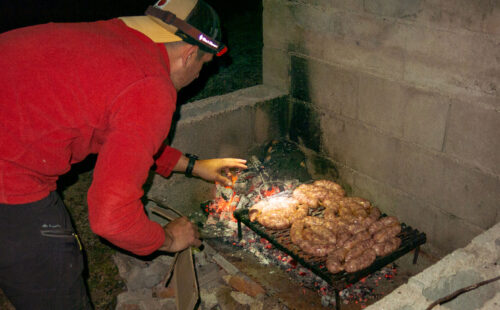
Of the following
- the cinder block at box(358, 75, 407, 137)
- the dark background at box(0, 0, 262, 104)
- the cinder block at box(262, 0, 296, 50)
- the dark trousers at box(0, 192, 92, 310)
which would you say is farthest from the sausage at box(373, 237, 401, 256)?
the dark background at box(0, 0, 262, 104)

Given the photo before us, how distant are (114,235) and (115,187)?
13.9 inches

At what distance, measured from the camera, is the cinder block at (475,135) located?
4016mm

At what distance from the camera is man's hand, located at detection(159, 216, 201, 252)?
320cm

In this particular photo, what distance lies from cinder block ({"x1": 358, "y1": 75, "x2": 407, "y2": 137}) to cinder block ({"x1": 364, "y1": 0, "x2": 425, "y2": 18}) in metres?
0.75

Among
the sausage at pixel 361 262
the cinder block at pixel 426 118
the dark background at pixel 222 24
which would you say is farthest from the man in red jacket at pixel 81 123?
the dark background at pixel 222 24

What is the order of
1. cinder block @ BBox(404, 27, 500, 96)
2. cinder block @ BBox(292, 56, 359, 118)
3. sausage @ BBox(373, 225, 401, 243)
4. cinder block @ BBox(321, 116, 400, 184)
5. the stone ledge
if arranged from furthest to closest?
cinder block @ BBox(292, 56, 359, 118) < cinder block @ BBox(321, 116, 400, 184) < sausage @ BBox(373, 225, 401, 243) < cinder block @ BBox(404, 27, 500, 96) < the stone ledge

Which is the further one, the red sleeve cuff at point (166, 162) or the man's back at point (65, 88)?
the red sleeve cuff at point (166, 162)

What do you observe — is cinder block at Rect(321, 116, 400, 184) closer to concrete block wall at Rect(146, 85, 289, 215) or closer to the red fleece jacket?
concrete block wall at Rect(146, 85, 289, 215)

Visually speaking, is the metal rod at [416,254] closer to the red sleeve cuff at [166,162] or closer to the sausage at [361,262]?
the sausage at [361,262]

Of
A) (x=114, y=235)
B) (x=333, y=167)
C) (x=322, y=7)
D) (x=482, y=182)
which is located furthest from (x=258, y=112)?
(x=114, y=235)

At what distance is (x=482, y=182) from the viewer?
425 centimetres

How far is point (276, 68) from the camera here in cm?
647

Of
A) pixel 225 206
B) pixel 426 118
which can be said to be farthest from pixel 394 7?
pixel 225 206

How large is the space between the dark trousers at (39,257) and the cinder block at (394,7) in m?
3.84
